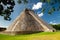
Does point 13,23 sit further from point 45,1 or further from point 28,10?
point 45,1

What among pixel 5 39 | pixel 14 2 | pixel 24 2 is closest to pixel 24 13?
pixel 24 2

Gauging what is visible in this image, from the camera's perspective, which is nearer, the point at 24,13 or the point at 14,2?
the point at 24,13

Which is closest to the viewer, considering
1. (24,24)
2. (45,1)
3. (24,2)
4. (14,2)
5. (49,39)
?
(49,39)

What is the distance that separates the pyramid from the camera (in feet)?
139

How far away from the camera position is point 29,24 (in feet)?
141

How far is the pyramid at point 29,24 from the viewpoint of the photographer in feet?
139

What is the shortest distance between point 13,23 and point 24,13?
3.42m

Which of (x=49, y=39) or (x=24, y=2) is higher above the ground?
(x=24, y=2)

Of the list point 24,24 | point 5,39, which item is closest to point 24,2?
point 24,24

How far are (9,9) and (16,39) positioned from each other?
2897 cm

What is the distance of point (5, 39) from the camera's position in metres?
25.3

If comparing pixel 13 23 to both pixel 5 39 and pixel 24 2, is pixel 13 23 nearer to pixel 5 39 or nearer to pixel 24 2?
pixel 24 2

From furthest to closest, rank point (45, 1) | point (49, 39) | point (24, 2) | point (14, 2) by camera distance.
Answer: point (14, 2) → point (24, 2) → point (45, 1) → point (49, 39)

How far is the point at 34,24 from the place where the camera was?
4300cm
